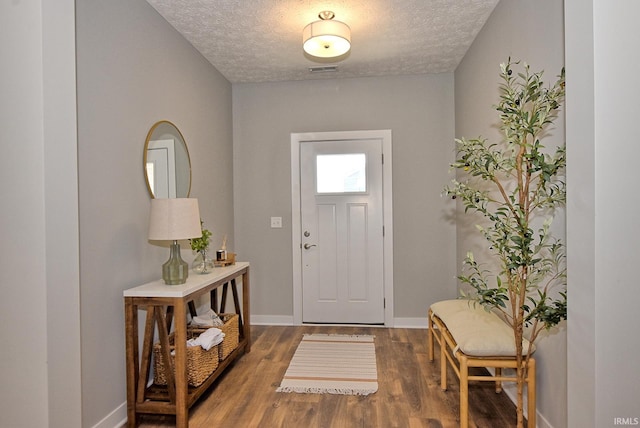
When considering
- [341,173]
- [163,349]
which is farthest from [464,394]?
[341,173]

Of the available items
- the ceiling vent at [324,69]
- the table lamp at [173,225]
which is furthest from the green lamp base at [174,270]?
the ceiling vent at [324,69]

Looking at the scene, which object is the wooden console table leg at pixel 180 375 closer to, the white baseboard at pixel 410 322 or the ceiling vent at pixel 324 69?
the white baseboard at pixel 410 322

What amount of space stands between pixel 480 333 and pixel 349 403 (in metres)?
0.96

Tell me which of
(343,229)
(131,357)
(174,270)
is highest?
(343,229)

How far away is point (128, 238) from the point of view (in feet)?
7.42

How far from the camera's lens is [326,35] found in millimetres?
2631

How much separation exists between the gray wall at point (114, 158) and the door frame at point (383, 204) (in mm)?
1432

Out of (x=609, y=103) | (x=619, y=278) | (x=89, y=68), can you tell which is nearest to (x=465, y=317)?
(x=619, y=278)

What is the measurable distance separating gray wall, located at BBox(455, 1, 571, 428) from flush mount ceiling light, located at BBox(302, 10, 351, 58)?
42.0 inches

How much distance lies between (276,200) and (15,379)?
293 centimetres

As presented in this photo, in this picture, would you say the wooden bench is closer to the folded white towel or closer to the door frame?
the folded white towel

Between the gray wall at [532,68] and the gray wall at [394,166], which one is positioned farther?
the gray wall at [394,166]

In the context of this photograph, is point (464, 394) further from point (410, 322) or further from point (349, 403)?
point (410, 322)

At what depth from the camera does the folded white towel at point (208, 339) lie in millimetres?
2350
